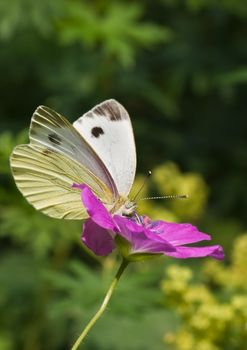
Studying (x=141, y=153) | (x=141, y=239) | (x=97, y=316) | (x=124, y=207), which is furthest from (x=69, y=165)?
(x=141, y=153)

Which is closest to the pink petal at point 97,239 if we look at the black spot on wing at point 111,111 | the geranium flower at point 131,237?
the geranium flower at point 131,237

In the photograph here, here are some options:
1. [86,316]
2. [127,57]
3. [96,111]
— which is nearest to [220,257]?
[96,111]

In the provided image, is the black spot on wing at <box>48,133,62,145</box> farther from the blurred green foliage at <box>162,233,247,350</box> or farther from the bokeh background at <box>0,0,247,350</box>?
the blurred green foliage at <box>162,233,247,350</box>

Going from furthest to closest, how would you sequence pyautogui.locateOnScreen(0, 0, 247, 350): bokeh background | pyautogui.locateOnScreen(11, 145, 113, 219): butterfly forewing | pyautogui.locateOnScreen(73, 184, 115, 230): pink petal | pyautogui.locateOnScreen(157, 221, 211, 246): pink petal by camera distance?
pyautogui.locateOnScreen(0, 0, 247, 350): bokeh background
pyautogui.locateOnScreen(11, 145, 113, 219): butterfly forewing
pyautogui.locateOnScreen(157, 221, 211, 246): pink petal
pyautogui.locateOnScreen(73, 184, 115, 230): pink petal

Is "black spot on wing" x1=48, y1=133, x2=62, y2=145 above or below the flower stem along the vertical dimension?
above

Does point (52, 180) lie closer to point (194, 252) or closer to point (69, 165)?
point (69, 165)

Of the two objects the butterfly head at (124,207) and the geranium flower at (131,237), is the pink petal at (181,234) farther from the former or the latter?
the butterfly head at (124,207)

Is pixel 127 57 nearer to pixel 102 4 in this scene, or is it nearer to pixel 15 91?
pixel 102 4

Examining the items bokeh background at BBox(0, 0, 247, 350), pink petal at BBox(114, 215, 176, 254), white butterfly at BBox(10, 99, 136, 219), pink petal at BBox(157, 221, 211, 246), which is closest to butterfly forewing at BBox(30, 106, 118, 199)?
white butterfly at BBox(10, 99, 136, 219)
